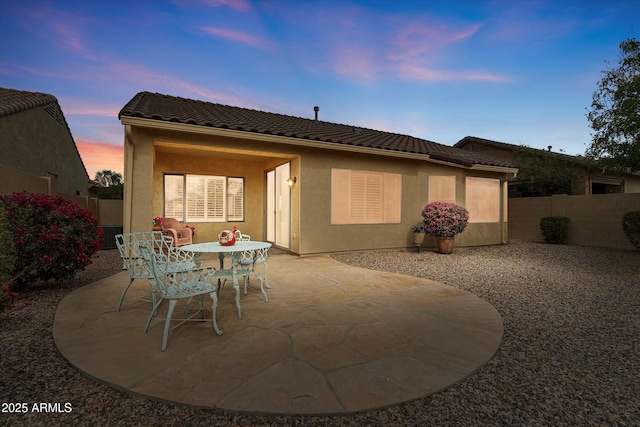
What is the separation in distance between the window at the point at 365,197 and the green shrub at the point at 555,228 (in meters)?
6.37

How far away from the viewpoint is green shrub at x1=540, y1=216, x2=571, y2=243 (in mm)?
10367

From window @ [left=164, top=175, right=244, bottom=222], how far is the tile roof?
15.9ft

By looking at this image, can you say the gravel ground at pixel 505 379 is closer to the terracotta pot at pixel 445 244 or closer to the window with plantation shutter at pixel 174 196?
the terracotta pot at pixel 445 244

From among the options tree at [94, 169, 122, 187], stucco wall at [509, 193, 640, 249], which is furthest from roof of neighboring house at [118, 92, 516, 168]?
tree at [94, 169, 122, 187]

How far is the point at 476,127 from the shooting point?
15.7 metres

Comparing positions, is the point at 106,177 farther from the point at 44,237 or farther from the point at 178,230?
the point at 44,237

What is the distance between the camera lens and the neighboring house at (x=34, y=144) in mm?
7524

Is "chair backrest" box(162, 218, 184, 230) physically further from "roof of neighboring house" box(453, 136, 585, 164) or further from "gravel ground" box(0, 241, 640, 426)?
"roof of neighboring house" box(453, 136, 585, 164)

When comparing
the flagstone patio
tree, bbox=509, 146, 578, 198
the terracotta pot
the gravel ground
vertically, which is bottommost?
the gravel ground

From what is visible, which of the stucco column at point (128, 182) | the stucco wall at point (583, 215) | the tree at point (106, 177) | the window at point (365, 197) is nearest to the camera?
the stucco column at point (128, 182)

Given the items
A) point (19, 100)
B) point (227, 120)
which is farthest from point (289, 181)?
point (19, 100)

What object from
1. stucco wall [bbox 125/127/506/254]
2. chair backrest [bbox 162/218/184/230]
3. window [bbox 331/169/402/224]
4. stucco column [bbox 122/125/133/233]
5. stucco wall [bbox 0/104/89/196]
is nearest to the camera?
stucco column [bbox 122/125/133/233]

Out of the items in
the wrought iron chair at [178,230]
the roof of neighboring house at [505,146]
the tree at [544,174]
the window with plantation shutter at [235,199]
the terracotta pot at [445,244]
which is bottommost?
the terracotta pot at [445,244]

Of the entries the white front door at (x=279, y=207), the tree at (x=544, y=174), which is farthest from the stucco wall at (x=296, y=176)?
the tree at (x=544, y=174)
